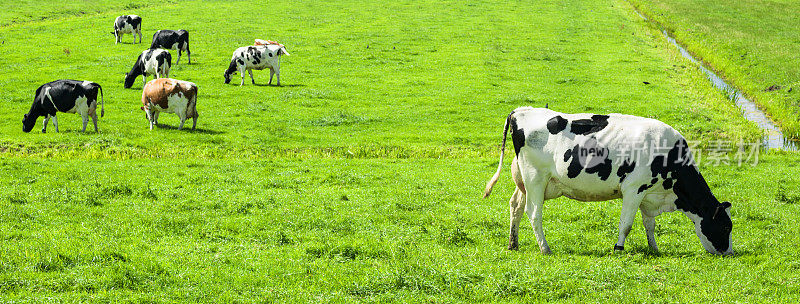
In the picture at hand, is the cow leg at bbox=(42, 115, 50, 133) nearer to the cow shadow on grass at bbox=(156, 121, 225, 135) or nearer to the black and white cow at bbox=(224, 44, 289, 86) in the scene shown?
the cow shadow on grass at bbox=(156, 121, 225, 135)

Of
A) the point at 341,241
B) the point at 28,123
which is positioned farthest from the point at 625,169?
the point at 28,123

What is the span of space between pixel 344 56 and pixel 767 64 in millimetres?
26019

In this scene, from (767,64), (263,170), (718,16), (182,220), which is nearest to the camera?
(182,220)

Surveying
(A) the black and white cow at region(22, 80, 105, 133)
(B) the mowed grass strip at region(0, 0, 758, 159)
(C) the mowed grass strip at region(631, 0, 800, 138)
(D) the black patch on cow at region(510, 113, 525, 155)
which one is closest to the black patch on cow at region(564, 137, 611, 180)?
(D) the black patch on cow at region(510, 113, 525, 155)

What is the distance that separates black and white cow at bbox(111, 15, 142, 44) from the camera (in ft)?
153

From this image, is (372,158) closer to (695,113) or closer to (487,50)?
(695,113)

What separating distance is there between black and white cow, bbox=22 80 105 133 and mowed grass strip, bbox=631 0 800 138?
29.2 meters

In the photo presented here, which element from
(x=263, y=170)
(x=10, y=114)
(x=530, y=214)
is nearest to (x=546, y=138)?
(x=530, y=214)

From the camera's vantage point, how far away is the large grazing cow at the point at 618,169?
11.6 metres

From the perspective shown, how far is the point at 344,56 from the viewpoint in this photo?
44.0 meters

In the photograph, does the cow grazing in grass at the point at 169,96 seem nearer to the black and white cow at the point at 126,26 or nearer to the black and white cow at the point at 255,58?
the black and white cow at the point at 255,58

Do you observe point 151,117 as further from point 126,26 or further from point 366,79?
point 126,26

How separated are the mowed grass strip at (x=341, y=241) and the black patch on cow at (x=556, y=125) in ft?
7.48

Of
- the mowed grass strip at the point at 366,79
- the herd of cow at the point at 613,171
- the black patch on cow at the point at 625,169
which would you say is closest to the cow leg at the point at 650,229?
the herd of cow at the point at 613,171
